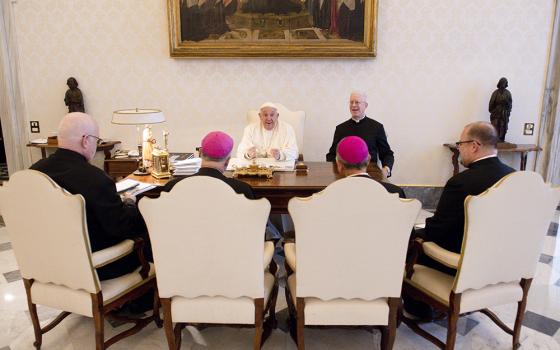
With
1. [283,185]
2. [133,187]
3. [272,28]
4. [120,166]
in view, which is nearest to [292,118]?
[272,28]

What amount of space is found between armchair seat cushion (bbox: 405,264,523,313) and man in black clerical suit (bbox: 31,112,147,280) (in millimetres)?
1778

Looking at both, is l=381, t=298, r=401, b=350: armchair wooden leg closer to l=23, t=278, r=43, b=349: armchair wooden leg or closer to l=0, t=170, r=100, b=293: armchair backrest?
l=0, t=170, r=100, b=293: armchair backrest

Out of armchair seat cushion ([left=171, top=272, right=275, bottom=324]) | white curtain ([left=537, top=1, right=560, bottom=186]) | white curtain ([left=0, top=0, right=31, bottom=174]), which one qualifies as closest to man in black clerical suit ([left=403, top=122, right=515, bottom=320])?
armchair seat cushion ([left=171, top=272, right=275, bottom=324])

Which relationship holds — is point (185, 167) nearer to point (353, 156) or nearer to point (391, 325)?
point (353, 156)

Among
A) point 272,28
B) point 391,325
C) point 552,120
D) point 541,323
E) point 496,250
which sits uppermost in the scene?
point 272,28

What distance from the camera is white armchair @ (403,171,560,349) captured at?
2.10m

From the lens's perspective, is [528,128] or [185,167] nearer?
[185,167]

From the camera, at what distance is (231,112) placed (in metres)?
5.33

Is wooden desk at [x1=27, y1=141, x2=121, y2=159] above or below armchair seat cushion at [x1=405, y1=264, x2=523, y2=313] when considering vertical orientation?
above

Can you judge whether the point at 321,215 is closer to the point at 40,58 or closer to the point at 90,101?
the point at 90,101

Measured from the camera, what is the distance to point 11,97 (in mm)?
5340

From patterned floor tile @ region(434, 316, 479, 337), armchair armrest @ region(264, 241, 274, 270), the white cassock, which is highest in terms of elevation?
the white cassock

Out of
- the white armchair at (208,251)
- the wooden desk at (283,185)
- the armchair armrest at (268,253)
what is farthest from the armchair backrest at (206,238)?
the wooden desk at (283,185)

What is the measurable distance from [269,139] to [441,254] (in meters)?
2.43
